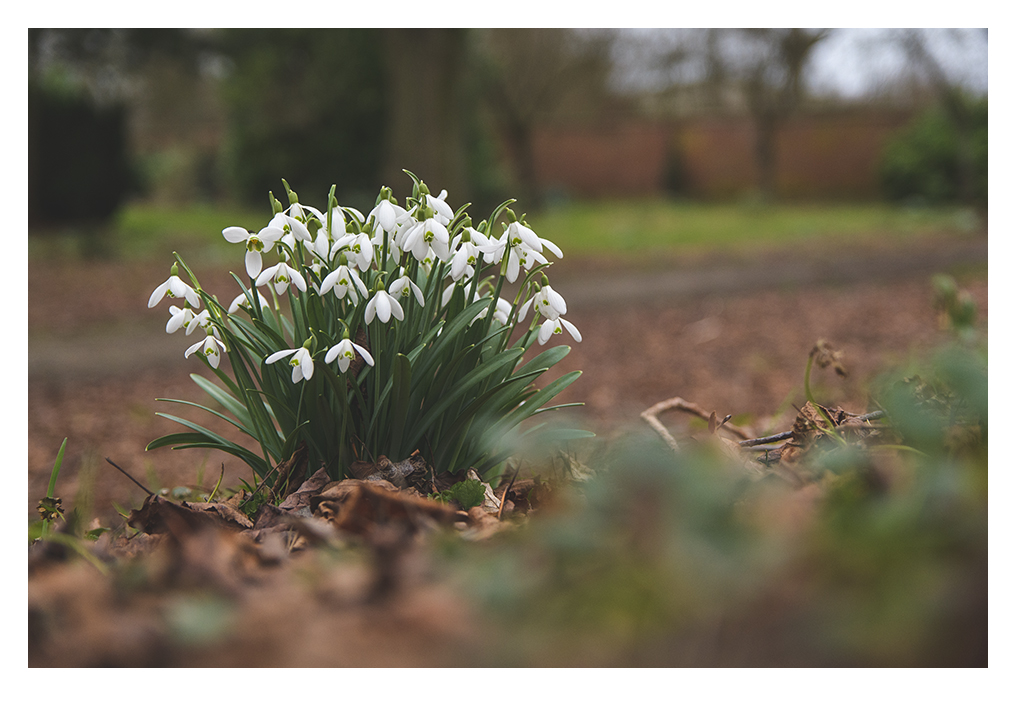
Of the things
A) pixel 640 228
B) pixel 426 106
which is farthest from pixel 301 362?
pixel 640 228

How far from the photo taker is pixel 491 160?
1406cm

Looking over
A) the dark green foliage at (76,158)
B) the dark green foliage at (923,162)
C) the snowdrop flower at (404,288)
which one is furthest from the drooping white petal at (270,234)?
the dark green foliage at (923,162)

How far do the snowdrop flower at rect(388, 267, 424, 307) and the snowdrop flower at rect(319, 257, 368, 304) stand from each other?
0.05 m

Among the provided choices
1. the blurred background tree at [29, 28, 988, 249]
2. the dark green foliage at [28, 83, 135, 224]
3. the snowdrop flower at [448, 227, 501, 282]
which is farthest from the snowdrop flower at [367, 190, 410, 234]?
the dark green foliage at [28, 83, 135, 224]

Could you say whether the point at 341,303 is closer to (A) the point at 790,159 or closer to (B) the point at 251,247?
(B) the point at 251,247

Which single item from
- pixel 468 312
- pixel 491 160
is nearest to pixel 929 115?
pixel 491 160

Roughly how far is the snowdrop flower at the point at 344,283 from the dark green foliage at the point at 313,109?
40.1 feet

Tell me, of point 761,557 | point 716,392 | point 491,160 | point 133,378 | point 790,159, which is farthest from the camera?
point 790,159

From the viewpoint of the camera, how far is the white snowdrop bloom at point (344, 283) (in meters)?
1.35

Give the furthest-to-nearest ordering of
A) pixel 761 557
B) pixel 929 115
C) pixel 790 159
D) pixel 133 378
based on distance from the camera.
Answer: pixel 790 159 → pixel 929 115 → pixel 133 378 → pixel 761 557

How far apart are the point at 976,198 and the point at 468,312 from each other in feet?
27.2

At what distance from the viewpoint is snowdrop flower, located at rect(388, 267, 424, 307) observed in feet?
4.59

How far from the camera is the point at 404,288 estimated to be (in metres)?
1.43

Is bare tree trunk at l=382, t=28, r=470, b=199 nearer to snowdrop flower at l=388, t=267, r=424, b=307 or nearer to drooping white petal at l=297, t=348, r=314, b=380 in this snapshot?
snowdrop flower at l=388, t=267, r=424, b=307
